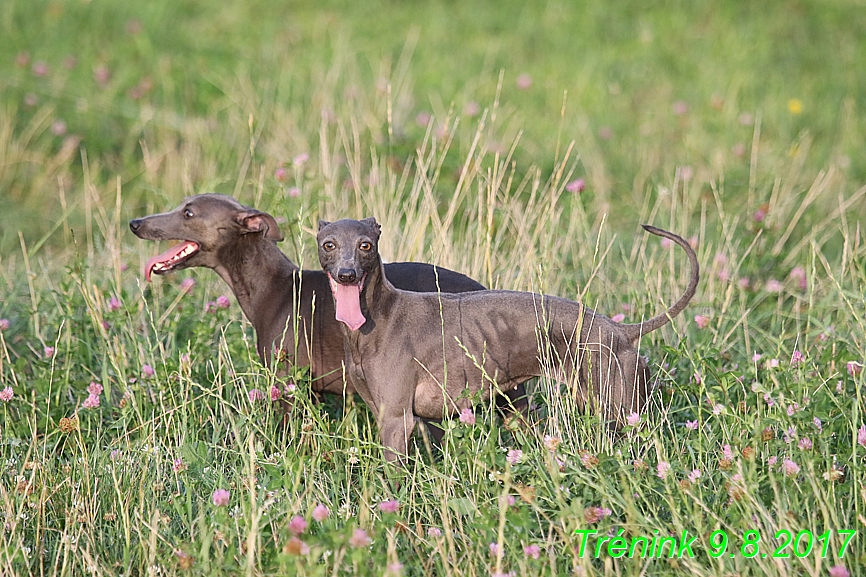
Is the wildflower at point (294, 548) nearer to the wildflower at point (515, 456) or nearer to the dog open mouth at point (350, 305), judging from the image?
the wildflower at point (515, 456)

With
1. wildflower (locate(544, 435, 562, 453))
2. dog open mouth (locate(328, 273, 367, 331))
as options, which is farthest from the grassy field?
dog open mouth (locate(328, 273, 367, 331))

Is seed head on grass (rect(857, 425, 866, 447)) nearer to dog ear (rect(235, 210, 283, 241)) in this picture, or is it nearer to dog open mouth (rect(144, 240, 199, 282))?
dog ear (rect(235, 210, 283, 241))

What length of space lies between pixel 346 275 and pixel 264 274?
3.65 ft

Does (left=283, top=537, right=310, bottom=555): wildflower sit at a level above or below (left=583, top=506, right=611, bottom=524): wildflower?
above

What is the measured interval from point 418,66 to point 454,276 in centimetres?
625

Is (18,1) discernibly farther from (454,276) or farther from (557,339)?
(557,339)

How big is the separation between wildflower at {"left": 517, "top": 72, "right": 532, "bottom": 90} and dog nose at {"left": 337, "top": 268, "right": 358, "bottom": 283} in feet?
19.9

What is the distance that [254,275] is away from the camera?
4.91 meters

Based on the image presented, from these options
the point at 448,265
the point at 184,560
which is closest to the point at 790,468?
the point at 184,560

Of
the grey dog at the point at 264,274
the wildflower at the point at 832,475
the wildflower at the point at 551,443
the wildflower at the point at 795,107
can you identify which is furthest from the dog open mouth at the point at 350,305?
the wildflower at the point at 795,107

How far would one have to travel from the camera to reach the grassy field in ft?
11.3

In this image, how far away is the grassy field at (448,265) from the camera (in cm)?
343

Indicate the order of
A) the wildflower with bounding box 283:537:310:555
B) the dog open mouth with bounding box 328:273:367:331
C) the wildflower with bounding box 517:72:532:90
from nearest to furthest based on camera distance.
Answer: the wildflower with bounding box 283:537:310:555 < the dog open mouth with bounding box 328:273:367:331 < the wildflower with bounding box 517:72:532:90

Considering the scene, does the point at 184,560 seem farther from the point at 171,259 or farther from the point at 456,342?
the point at 171,259
